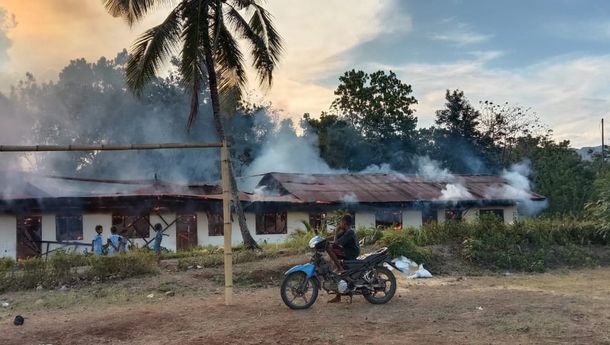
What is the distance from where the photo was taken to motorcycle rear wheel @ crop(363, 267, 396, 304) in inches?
384

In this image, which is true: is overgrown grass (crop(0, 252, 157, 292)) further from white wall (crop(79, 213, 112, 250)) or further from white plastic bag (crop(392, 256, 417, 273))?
white wall (crop(79, 213, 112, 250))

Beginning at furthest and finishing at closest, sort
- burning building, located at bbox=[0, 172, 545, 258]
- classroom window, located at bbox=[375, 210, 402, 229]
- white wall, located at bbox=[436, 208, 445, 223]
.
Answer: white wall, located at bbox=[436, 208, 445, 223], classroom window, located at bbox=[375, 210, 402, 229], burning building, located at bbox=[0, 172, 545, 258]

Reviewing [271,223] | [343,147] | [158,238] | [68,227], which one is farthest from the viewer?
[343,147]

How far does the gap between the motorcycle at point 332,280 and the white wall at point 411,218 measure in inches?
708

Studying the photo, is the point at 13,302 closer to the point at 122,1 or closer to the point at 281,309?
the point at 281,309

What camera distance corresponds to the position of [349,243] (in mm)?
9773

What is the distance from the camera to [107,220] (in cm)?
2180

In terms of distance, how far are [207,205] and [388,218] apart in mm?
9360

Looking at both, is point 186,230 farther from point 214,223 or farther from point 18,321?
point 18,321

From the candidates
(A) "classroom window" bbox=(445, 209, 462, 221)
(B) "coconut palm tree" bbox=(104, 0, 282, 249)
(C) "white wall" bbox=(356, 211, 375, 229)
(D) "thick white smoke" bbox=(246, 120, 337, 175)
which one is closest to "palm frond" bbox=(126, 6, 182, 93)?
(B) "coconut palm tree" bbox=(104, 0, 282, 249)

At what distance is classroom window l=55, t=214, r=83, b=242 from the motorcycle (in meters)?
14.8

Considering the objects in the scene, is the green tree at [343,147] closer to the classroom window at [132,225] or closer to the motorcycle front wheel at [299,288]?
the classroom window at [132,225]

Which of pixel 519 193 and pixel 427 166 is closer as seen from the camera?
pixel 519 193

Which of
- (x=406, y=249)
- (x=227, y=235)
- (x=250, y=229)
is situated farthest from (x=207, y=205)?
(x=227, y=235)
